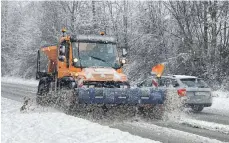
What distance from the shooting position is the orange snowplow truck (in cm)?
1272

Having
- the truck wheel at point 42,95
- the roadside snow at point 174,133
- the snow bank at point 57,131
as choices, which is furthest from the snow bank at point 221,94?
the snow bank at point 57,131

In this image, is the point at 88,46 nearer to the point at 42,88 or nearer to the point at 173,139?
the point at 42,88

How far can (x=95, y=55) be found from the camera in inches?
578

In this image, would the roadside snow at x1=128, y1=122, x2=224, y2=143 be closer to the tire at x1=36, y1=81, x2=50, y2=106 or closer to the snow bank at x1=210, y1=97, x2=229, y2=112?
the tire at x1=36, y1=81, x2=50, y2=106

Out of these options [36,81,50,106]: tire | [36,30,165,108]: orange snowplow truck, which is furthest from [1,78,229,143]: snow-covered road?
[36,81,50,106]: tire

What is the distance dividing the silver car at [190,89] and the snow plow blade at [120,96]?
2.47m

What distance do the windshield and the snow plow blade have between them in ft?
6.39

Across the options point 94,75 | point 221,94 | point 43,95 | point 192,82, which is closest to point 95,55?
point 94,75

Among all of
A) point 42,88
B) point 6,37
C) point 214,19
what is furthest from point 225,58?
point 6,37

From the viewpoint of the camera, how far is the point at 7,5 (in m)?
61.8

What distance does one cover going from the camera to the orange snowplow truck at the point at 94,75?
12719mm

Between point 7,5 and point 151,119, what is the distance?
172 ft

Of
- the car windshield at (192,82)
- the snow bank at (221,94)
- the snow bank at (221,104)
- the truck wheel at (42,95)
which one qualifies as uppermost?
the car windshield at (192,82)

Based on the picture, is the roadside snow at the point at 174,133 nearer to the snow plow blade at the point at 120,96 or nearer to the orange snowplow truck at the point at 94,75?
the snow plow blade at the point at 120,96
